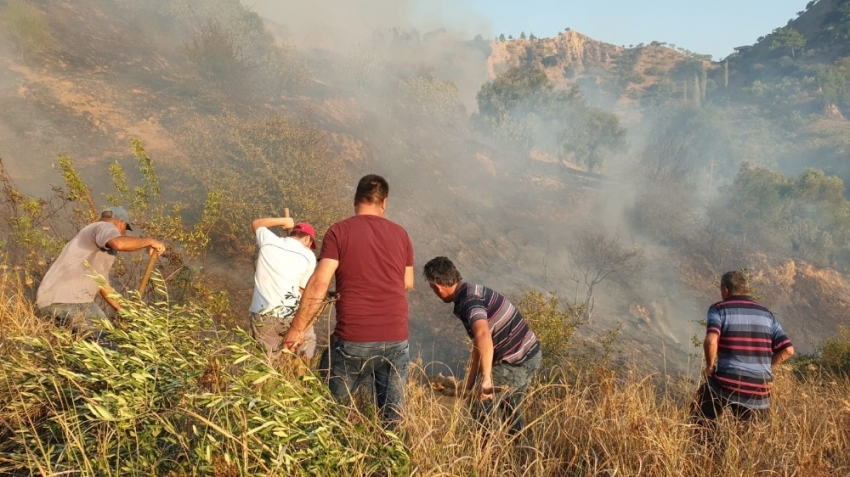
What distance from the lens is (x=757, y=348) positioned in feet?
11.7

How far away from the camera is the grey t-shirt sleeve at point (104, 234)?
357 centimetres

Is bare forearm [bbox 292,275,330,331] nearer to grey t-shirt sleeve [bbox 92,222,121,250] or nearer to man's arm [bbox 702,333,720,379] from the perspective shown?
grey t-shirt sleeve [bbox 92,222,121,250]

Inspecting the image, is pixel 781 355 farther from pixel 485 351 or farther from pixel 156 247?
pixel 156 247

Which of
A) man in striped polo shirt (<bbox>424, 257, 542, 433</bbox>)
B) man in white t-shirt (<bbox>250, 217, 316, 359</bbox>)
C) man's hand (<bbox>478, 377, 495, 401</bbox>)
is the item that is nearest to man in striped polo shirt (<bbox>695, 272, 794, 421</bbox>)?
man in striped polo shirt (<bbox>424, 257, 542, 433</bbox>)

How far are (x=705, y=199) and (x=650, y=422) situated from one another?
33.4 metres

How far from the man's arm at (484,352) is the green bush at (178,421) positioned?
38.1 inches

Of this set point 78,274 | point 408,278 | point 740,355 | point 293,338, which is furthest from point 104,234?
point 740,355

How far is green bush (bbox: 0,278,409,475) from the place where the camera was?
1790mm

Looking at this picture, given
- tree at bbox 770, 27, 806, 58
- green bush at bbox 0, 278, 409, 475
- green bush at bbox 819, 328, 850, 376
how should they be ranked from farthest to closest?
tree at bbox 770, 27, 806, 58, green bush at bbox 819, 328, 850, 376, green bush at bbox 0, 278, 409, 475

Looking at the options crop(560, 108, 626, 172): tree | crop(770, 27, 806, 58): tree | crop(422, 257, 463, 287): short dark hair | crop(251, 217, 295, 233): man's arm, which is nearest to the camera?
crop(422, 257, 463, 287): short dark hair

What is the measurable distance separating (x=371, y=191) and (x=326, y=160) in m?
11.0

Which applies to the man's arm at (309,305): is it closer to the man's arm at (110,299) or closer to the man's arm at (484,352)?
the man's arm at (110,299)

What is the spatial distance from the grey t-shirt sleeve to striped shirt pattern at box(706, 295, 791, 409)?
4284 millimetres

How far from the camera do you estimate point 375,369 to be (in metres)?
2.93
